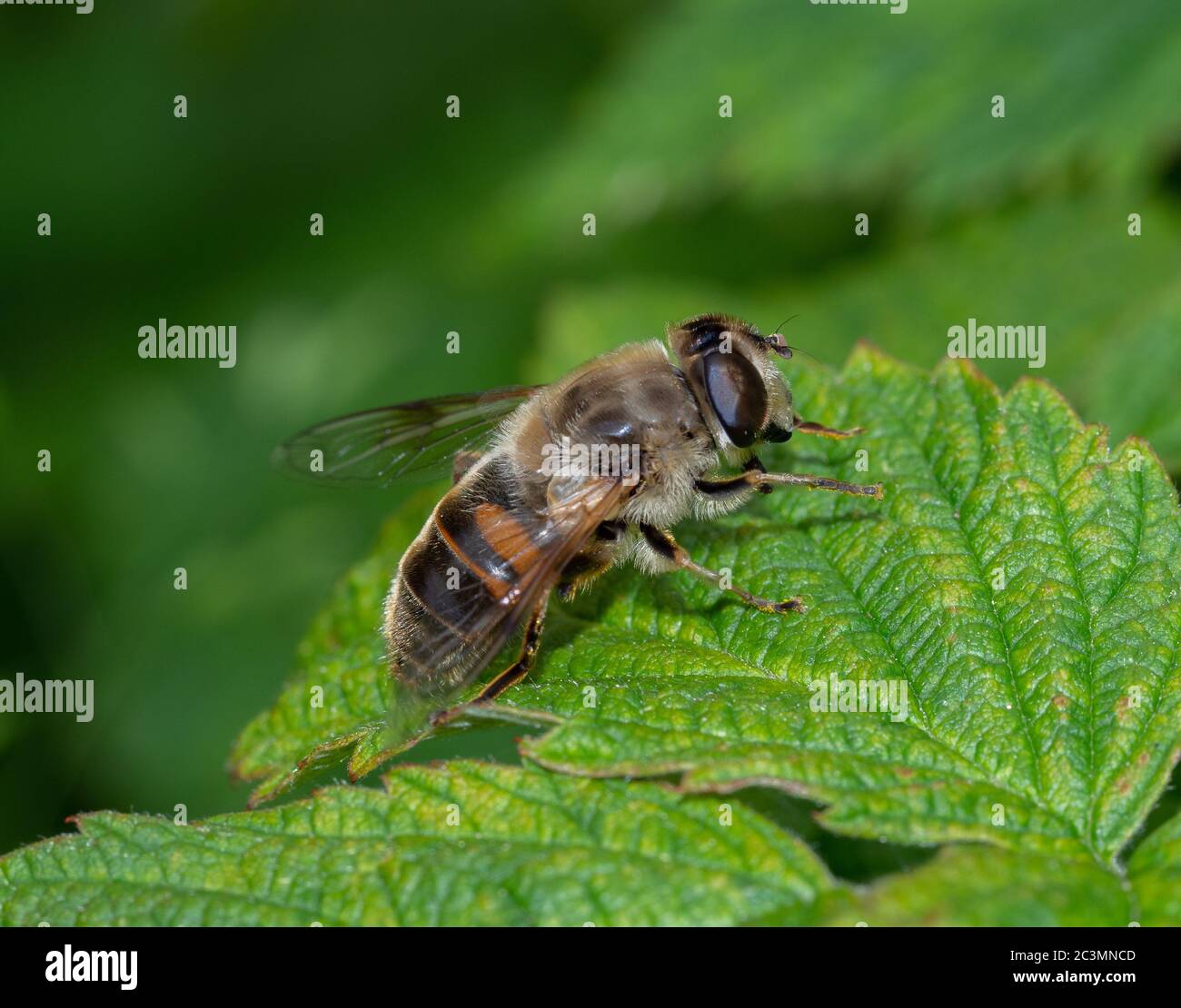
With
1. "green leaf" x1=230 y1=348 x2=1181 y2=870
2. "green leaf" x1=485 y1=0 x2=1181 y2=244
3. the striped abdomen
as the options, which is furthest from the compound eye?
"green leaf" x1=485 y1=0 x2=1181 y2=244

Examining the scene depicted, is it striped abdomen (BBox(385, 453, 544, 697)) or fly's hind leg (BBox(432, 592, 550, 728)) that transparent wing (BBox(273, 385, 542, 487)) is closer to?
striped abdomen (BBox(385, 453, 544, 697))

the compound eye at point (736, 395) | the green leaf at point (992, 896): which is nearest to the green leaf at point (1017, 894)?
the green leaf at point (992, 896)

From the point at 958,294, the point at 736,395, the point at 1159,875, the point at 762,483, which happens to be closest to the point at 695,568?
the point at 762,483

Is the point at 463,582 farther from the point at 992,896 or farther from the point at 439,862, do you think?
the point at 992,896

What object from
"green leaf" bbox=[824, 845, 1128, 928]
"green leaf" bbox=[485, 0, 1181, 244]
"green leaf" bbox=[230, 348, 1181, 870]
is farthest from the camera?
"green leaf" bbox=[485, 0, 1181, 244]

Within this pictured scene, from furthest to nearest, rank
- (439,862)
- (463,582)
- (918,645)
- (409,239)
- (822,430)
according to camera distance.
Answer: (409,239) → (822,430) → (463,582) → (918,645) → (439,862)

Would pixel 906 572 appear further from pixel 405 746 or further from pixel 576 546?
pixel 405 746
